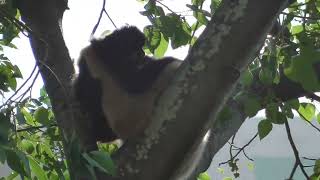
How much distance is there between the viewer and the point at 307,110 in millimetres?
2639

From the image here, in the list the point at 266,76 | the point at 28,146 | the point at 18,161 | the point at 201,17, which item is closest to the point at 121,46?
the point at 201,17

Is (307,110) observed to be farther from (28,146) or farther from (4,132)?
(4,132)

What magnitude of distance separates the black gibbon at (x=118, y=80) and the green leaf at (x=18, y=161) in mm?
1000

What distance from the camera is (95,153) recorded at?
1505 mm

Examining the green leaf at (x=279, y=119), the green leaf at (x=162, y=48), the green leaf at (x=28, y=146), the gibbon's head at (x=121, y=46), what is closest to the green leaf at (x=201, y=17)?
the green leaf at (x=162, y=48)

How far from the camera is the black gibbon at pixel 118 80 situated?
2580 mm

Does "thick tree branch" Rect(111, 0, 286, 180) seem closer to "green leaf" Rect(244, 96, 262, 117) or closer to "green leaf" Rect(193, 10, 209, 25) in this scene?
"green leaf" Rect(244, 96, 262, 117)

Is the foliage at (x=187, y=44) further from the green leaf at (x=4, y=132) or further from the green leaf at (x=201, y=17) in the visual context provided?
the green leaf at (x=4, y=132)

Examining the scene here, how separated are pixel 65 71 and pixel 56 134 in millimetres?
507

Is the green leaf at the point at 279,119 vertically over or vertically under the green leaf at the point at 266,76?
under

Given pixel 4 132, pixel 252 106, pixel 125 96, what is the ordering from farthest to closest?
1. pixel 125 96
2. pixel 252 106
3. pixel 4 132

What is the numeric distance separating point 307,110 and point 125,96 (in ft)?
2.78

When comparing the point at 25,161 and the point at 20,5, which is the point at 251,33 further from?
the point at 20,5

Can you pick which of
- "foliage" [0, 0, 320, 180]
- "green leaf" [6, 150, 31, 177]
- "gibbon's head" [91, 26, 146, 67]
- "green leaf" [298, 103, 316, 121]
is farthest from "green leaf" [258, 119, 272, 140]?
"green leaf" [6, 150, 31, 177]
